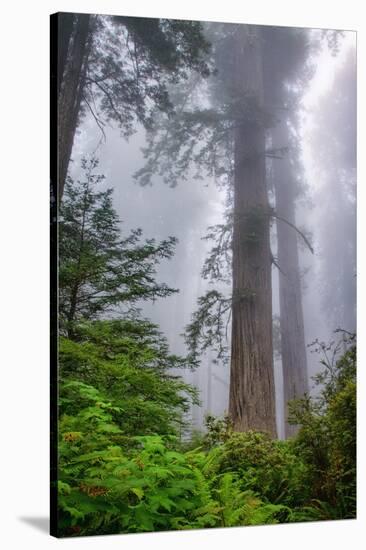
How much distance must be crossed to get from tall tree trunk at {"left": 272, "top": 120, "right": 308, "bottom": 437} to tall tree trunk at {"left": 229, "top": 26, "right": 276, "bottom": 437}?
0.11 meters

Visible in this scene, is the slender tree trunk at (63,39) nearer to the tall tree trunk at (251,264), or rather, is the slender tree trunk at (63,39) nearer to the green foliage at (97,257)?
the green foliage at (97,257)

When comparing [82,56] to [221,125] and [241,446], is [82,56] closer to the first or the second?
[221,125]

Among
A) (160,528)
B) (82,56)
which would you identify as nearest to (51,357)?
(160,528)

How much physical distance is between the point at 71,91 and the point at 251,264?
6.76 feet

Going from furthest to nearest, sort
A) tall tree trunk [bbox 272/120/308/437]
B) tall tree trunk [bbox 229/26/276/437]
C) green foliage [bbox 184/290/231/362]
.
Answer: tall tree trunk [bbox 272/120/308/437] < tall tree trunk [bbox 229/26/276/437] < green foliage [bbox 184/290/231/362]

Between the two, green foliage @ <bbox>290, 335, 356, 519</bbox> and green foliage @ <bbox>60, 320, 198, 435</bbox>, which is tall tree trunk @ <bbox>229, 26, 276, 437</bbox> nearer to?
green foliage @ <bbox>290, 335, 356, 519</bbox>

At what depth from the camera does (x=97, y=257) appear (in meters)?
8.47

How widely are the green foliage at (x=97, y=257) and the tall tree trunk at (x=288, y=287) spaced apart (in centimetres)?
106

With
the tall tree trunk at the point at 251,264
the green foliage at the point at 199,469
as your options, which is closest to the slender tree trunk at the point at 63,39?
the tall tree trunk at the point at 251,264

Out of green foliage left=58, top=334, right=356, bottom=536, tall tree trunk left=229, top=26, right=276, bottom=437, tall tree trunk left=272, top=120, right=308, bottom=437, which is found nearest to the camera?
green foliage left=58, top=334, right=356, bottom=536

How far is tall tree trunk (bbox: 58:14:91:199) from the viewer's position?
833 cm

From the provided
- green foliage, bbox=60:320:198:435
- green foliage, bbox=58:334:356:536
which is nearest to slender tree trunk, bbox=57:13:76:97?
green foliage, bbox=60:320:198:435

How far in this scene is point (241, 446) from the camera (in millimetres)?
8844

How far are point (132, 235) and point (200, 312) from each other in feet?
2.78
